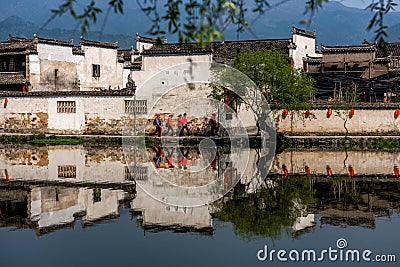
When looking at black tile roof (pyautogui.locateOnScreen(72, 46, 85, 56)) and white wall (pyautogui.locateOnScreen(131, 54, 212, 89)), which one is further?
black tile roof (pyautogui.locateOnScreen(72, 46, 85, 56))

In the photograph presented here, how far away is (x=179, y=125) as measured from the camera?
2783 centimetres

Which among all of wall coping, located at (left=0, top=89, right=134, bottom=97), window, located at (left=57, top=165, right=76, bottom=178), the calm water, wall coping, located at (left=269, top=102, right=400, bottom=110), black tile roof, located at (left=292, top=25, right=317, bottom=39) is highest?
black tile roof, located at (left=292, top=25, right=317, bottom=39)

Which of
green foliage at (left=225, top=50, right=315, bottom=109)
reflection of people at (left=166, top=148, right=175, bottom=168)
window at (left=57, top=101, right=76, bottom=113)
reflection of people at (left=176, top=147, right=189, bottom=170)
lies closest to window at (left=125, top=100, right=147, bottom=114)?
window at (left=57, top=101, right=76, bottom=113)

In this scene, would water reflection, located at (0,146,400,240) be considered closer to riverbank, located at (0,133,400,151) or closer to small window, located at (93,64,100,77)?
riverbank, located at (0,133,400,151)

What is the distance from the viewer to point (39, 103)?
3033cm

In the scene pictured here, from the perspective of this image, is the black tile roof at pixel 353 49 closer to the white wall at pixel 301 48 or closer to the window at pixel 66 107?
the white wall at pixel 301 48

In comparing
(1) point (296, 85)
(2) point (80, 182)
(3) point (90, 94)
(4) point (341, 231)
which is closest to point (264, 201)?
(4) point (341, 231)

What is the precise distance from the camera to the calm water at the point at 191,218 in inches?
364

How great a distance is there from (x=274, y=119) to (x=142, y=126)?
5688mm

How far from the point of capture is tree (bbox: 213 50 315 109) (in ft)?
84.1

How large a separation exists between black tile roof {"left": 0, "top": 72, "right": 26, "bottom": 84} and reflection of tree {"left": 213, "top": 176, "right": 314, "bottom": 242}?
68.8 feet

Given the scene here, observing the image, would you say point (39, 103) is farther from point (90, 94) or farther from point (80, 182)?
point (80, 182)

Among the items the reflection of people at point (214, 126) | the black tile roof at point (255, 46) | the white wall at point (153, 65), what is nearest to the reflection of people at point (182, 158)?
the reflection of people at point (214, 126)

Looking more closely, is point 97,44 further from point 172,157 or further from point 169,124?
point 172,157
